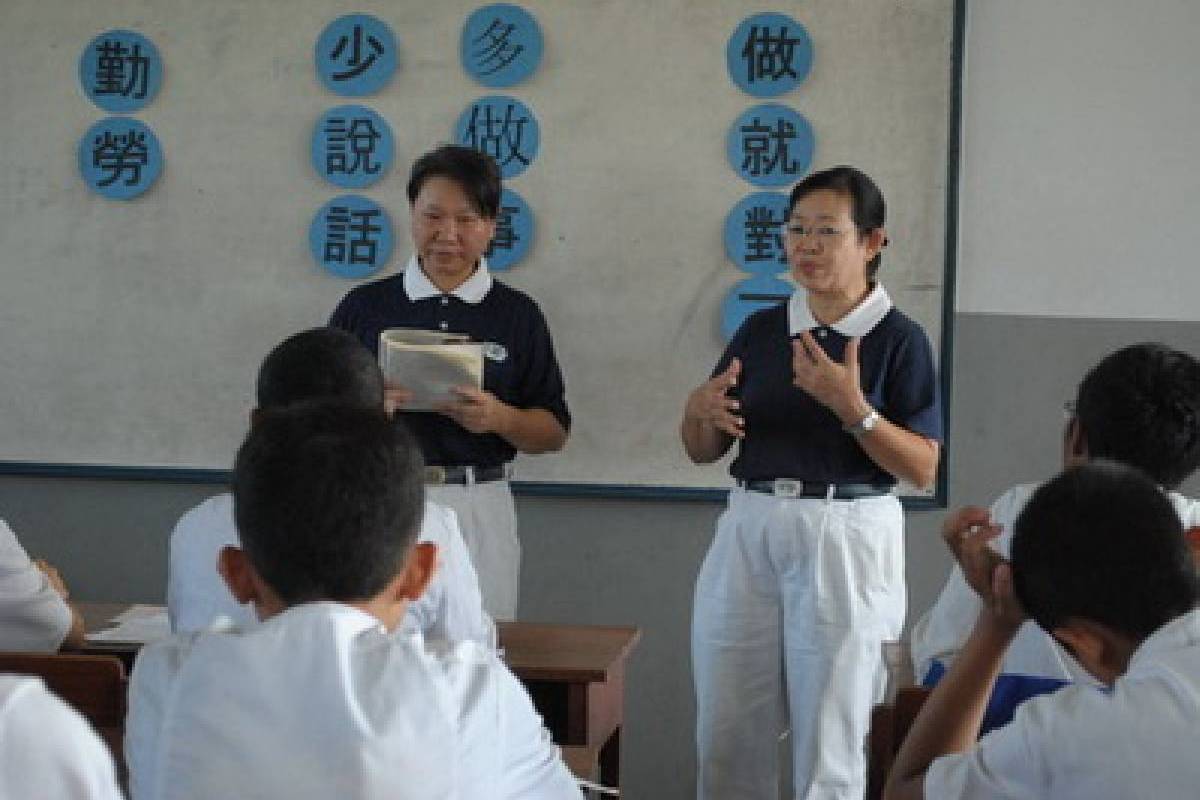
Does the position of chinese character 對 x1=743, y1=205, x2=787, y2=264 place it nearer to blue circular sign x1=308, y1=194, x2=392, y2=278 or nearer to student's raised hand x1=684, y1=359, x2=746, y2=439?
student's raised hand x1=684, y1=359, x2=746, y2=439

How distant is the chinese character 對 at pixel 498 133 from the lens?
3.93 m

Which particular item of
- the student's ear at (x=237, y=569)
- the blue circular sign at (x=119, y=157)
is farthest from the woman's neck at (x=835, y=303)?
the blue circular sign at (x=119, y=157)

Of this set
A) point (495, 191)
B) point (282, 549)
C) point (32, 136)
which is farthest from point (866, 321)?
point (32, 136)

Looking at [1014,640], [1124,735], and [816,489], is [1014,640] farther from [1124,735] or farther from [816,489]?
[816,489]

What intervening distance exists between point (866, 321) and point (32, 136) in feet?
7.96

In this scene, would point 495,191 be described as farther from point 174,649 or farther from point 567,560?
point 174,649

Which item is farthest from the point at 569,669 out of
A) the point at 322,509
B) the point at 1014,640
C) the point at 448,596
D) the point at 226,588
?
the point at 322,509

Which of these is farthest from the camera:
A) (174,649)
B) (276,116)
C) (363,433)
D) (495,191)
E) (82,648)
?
(276,116)

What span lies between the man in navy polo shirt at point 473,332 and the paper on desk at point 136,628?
25.6 inches

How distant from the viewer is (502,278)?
397 centimetres

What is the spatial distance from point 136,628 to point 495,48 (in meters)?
1.87

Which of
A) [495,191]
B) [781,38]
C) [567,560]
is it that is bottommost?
[567,560]

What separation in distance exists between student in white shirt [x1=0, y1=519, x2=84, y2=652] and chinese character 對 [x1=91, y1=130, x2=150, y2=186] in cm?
205

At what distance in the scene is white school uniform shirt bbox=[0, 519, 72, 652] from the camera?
2167mm
